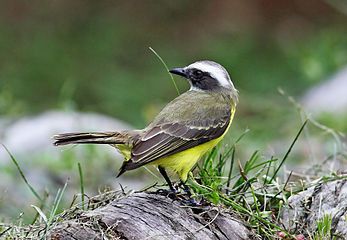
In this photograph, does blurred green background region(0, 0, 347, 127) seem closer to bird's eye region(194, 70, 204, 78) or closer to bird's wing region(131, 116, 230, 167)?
bird's eye region(194, 70, 204, 78)

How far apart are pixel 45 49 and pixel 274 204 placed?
9032 millimetres

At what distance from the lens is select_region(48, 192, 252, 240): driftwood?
4.60 m

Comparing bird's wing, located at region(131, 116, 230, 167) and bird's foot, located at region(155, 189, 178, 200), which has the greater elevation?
bird's wing, located at region(131, 116, 230, 167)

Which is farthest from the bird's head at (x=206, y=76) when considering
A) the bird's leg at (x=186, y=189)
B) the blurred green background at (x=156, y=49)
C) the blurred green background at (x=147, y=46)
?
the blurred green background at (x=147, y=46)

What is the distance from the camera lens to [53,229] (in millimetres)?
4578

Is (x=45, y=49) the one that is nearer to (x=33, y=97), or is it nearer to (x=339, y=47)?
(x=33, y=97)

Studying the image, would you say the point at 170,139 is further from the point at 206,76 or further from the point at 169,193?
the point at 206,76

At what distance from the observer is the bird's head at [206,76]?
6293 mm

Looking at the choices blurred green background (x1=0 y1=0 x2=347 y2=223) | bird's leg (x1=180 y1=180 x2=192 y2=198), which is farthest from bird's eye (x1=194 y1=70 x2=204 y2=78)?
blurred green background (x1=0 y1=0 x2=347 y2=223)

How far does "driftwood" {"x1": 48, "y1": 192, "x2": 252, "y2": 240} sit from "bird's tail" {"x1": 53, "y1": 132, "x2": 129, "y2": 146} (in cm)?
44

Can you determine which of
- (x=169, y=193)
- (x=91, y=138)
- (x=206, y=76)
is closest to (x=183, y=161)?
(x=169, y=193)

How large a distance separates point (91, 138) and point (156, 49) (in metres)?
8.81

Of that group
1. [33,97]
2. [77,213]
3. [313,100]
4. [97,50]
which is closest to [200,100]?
[77,213]

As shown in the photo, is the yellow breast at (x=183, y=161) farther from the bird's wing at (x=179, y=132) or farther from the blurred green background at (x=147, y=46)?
the blurred green background at (x=147, y=46)
